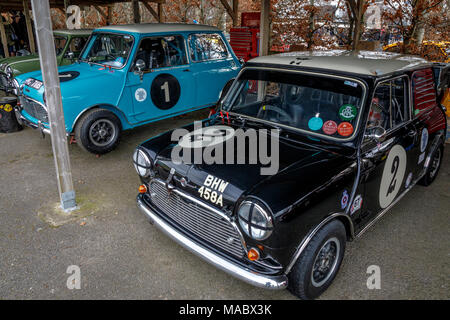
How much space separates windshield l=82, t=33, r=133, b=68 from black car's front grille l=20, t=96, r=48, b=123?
1.22 metres

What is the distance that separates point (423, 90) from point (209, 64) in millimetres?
3916

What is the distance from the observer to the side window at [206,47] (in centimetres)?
642

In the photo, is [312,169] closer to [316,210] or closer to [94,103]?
[316,210]

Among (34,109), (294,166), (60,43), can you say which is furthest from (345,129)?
(60,43)

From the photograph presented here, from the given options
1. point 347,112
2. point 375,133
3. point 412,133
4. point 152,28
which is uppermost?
point 152,28

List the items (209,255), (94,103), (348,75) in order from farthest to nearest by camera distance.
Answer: (94,103)
(348,75)
(209,255)

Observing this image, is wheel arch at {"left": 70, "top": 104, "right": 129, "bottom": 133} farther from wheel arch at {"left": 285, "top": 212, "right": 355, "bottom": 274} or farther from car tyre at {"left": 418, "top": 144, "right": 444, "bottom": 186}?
car tyre at {"left": 418, "top": 144, "right": 444, "bottom": 186}

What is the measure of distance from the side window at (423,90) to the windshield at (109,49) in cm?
417

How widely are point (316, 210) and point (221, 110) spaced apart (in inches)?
68.8

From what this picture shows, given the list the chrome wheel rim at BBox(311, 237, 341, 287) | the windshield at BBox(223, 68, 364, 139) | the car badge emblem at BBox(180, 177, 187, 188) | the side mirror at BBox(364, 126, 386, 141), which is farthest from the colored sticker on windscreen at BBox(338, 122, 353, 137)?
the car badge emblem at BBox(180, 177, 187, 188)

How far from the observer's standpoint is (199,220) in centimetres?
270

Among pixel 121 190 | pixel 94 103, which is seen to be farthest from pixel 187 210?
pixel 94 103

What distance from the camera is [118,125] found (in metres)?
5.64

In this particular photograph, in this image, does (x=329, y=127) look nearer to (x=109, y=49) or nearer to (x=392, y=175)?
(x=392, y=175)
